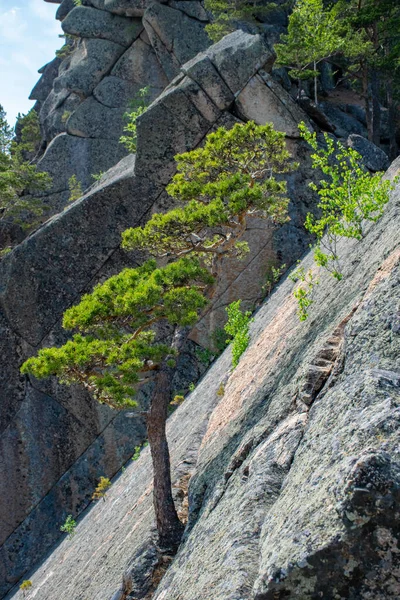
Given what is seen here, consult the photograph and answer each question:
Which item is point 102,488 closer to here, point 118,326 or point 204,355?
point 204,355

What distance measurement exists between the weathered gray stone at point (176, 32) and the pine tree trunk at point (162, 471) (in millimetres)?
26780

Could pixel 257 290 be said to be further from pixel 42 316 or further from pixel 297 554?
pixel 297 554

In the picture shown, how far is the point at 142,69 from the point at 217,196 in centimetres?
2748

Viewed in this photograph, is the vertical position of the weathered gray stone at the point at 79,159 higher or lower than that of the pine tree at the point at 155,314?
higher

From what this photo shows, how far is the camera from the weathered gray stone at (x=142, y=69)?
3566cm

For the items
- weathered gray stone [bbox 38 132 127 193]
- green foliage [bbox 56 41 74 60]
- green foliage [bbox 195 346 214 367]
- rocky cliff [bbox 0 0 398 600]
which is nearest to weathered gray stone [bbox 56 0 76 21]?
rocky cliff [bbox 0 0 398 600]

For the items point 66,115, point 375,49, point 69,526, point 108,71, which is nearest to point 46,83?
point 66,115

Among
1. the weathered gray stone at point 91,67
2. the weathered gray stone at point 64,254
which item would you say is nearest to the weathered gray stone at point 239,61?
the weathered gray stone at point 64,254

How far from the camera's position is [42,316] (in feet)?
69.8

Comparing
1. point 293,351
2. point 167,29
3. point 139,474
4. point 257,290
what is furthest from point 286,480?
point 167,29

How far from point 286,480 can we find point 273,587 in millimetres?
1260

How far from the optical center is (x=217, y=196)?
1127 cm

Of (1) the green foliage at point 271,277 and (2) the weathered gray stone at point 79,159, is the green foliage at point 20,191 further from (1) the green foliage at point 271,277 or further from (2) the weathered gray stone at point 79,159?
(1) the green foliage at point 271,277

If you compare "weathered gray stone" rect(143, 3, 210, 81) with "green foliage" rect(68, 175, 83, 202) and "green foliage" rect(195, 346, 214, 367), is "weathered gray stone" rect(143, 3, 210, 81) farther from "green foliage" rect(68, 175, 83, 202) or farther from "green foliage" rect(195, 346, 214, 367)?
"green foliage" rect(195, 346, 214, 367)
